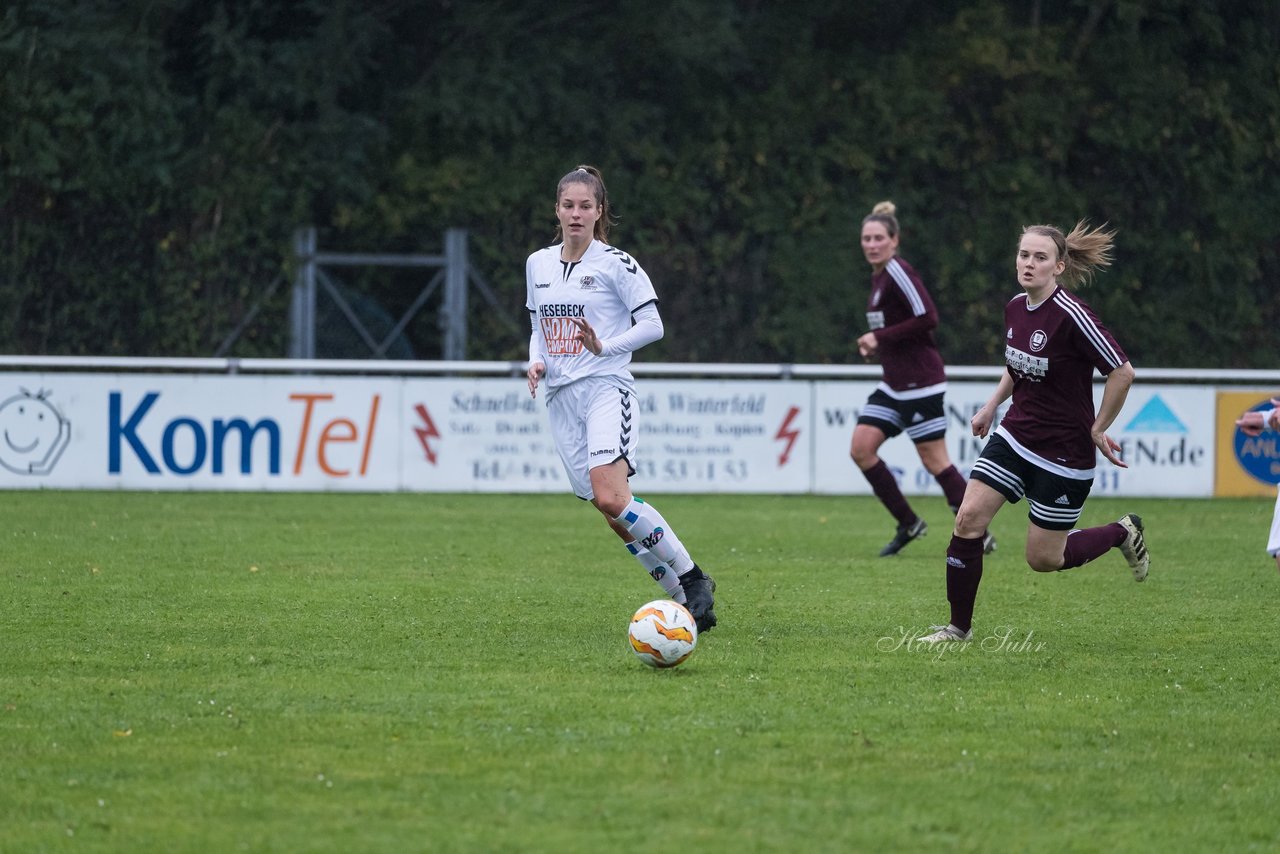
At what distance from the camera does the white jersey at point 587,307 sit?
777cm

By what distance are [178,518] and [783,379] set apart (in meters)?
6.19

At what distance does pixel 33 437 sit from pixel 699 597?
994 centimetres

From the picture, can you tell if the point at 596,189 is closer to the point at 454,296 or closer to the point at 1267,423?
the point at 1267,423

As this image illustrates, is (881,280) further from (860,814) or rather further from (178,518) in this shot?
(860,814)

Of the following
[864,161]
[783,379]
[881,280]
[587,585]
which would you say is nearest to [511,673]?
[587,585]

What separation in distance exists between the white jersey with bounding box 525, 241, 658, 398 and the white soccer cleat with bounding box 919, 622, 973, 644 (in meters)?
1.70

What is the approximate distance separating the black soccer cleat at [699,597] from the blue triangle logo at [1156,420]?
9768 mm

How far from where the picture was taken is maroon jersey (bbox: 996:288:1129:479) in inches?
293

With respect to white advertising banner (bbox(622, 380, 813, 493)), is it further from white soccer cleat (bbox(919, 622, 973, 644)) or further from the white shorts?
white soccer cleat (bbox(919, 622, 973, 644))

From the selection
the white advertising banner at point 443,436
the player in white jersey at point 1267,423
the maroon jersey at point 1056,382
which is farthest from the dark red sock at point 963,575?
the white advertising banner at point 443,436

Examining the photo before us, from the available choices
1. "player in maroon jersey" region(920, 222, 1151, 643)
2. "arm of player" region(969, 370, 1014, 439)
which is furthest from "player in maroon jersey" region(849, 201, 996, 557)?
"player in maroon jersey" region(920, 222, 1151, 643)

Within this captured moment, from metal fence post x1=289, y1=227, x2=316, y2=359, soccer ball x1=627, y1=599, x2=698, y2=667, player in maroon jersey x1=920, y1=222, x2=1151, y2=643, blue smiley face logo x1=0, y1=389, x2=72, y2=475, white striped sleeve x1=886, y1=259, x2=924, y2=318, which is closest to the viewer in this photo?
soccer ball x1=627, y1=599, x2=698, y2=667

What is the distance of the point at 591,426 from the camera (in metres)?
7.72

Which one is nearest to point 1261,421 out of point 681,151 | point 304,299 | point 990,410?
point 990,410
